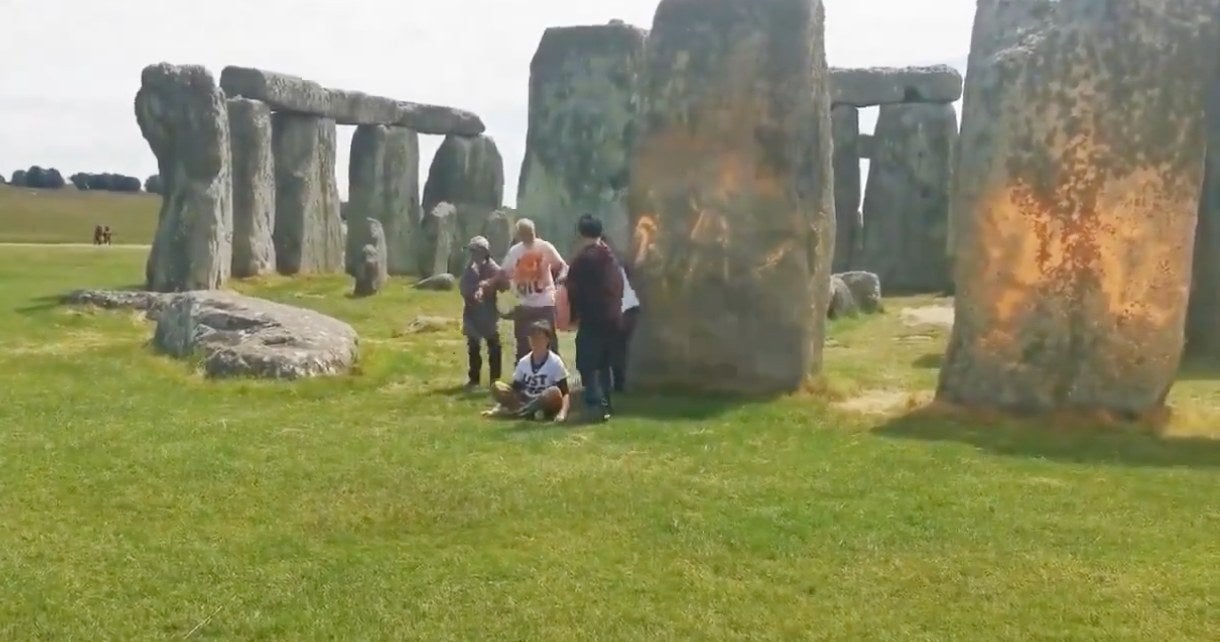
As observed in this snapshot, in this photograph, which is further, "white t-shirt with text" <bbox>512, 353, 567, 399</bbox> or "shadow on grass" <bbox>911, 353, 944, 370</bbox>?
"shadow on grass" <bbox>911, 353, 944, 370</bbox>

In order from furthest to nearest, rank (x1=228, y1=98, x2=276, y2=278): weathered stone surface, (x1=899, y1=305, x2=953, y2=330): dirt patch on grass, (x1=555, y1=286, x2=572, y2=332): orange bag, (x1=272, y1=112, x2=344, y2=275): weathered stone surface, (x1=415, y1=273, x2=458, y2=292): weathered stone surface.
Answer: (x1=272, y1=112, x2=344, y2=275): weathered stone surface → (x1=228, y1=98, x2=276, y2=278): weathered stone surface → (x1=415, y1=273, x2=458, y2=292): weathered stone surface → (x1=899, y1=305, x2=953, y2=330): dirt patch on grass → (x1=555, y1=286, x2=572, y2=332): orange bag

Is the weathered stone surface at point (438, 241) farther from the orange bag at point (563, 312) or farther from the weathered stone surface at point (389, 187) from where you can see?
the orange bag at point (563, 312)

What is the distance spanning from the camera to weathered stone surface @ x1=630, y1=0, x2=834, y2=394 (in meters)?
10.5

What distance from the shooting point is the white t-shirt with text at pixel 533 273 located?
33.4 ft

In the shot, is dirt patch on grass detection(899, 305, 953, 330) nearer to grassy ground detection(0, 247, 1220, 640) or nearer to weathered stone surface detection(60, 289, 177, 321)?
grassy ground detection(0, 247, 1220, 640)

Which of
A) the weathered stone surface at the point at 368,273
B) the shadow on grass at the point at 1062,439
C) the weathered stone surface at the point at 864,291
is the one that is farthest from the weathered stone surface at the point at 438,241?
the shadow on grass at the point at 1062,439

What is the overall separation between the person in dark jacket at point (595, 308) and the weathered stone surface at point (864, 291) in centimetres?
1012

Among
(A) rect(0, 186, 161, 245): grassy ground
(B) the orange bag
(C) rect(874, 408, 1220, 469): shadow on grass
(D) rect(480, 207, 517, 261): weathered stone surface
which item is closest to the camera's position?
(C) rect(874, 408, 1220, 469): shadow on grass

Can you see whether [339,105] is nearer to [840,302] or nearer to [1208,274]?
[840,302]

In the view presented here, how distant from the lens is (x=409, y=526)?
621cm

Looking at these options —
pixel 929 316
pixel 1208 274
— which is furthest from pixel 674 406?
pixel 929 316

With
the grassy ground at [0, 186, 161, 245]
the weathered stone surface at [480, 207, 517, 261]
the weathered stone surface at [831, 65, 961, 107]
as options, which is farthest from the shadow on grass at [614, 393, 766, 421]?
the grassy ground at [0, 186, 161, 245]

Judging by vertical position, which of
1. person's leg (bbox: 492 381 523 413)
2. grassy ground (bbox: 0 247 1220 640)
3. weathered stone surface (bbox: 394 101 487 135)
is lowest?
grassy ground (bbox: 0 247 1220 640)

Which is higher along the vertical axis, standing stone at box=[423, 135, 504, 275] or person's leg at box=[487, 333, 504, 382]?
standing stone at box=[423, 135, 504, 275]
